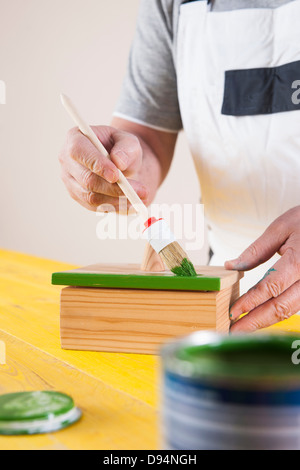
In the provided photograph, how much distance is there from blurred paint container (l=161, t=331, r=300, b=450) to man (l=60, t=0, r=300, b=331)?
2.36 feet

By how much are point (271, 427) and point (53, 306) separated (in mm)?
819

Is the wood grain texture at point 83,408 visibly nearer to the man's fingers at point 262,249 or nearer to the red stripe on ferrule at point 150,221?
the red stripe on ferrule at point 150,221

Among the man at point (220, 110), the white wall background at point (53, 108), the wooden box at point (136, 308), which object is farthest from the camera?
the white wall background at point (53, 108)

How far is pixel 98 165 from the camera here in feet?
3.08

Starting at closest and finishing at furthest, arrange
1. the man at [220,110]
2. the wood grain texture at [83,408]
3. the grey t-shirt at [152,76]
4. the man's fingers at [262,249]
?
1. the wood grain texture at [83,408]
2. the man's fingers at [262,249]
3. the man at [220,110]
4. the grey t-shirt at [152,76]

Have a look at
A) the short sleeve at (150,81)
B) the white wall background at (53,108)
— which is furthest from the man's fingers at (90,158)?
the white wall background at (53,108)

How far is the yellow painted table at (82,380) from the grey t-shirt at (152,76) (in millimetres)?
679

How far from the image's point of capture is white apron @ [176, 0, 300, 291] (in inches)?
49.9

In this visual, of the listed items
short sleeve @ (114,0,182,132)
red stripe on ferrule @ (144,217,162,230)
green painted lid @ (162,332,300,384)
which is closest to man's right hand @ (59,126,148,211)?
red stripe on ferrule @ (144,217,162,230)

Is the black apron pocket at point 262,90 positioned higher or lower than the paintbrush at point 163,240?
higher

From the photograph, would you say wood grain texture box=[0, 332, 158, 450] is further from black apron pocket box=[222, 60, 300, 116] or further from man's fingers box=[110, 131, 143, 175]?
black apron pocket box=[222, 60, 300, 116]

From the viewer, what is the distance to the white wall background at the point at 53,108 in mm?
4461

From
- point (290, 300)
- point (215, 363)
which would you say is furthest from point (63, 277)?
point (215, 363)

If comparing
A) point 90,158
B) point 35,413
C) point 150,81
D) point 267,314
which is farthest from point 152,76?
point 35,413
